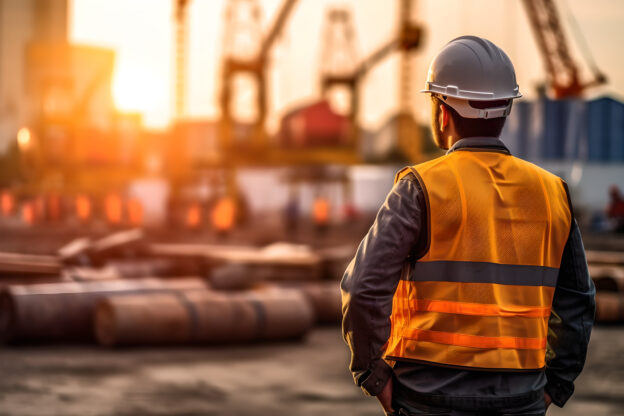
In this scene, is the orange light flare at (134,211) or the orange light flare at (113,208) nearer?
the orange light flare at (113,208)

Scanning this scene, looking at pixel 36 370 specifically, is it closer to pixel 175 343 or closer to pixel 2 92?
pixel 175 343

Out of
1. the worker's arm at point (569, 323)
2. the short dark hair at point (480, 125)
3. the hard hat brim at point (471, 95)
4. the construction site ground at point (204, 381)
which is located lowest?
the construction site ground at point (204, 381)

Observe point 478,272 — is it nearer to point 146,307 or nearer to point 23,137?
point 146,307

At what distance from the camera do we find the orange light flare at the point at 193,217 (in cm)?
4262

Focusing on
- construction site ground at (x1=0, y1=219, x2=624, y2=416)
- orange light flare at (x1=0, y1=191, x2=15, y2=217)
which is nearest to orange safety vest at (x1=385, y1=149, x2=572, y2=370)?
construction site ground at (x1=0, y1=219, x2=624, y2=416)

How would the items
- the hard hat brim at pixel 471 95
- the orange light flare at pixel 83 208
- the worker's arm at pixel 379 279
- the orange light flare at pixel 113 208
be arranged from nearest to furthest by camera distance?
the worker's arm at pixel 379 279, the hard hat brim at pixel 471 95, the orange light flare at pixel 113 208, the orange light flare at pixel 83 208

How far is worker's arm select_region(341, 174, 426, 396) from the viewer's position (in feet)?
7.00

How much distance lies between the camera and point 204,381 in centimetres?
791

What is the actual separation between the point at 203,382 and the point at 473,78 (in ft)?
20.0

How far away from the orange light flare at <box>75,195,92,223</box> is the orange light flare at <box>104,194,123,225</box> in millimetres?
967

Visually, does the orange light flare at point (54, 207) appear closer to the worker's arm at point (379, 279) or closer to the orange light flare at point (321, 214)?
the orange light flare at point (321, 214)

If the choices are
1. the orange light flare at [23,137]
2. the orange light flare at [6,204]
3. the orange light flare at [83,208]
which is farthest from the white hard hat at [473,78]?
the orange light flare at [83,208]

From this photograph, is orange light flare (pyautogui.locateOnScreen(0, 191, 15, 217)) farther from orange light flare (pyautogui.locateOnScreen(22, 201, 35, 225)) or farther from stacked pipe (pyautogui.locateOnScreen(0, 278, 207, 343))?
stacked pipe (pyautogui.locateOnScreen(0, 278, 207, 343))

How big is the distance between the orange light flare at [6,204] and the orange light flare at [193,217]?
8782 mm
